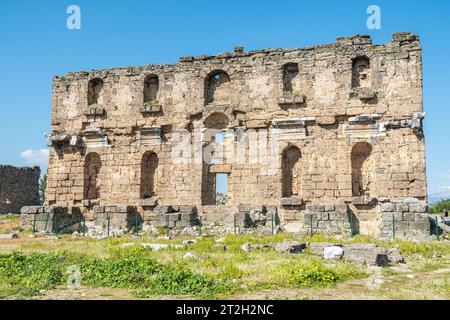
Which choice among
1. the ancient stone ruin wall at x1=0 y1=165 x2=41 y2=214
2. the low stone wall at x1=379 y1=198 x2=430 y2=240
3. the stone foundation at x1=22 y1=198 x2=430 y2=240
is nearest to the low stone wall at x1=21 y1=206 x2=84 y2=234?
the stone foundation at x1=22 y1=198 x2=430 y2=240

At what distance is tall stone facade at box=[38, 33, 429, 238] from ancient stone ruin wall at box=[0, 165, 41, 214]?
9831mm

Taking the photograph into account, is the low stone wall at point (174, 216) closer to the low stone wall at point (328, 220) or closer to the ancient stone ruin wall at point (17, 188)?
the low stone wall at point (328, 220)

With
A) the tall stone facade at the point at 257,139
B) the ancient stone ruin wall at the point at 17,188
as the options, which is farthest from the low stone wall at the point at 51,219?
the ancient stone ruin wall at the point at 17,188

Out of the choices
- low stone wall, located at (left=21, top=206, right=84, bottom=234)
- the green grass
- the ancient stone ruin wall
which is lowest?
the green grass

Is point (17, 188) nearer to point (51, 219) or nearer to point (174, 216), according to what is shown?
point (51, 219)

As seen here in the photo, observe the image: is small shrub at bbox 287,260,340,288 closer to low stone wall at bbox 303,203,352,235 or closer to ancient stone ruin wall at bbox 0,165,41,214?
low stone wall at bbox 303,203,352,235

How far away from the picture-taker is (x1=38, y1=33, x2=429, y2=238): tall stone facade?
17.8 meters

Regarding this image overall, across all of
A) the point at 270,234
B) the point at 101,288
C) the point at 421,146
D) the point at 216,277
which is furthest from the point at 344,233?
the point at 101,288

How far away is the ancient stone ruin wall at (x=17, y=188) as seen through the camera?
99.8 ft

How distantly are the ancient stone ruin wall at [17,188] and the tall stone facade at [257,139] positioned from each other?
32.3 feet

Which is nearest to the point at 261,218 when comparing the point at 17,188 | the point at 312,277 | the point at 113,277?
the point at 312,277

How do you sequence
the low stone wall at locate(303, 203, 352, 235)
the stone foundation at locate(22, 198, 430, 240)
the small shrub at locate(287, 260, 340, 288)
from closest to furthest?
1. the small shrub at locate(287, 260, 340, 288)
2. the stone foundation at locate(22, 198, 430, 240)
3. the low stone wall at locate(303, 203, 352, 235)

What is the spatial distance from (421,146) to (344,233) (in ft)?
14.5
